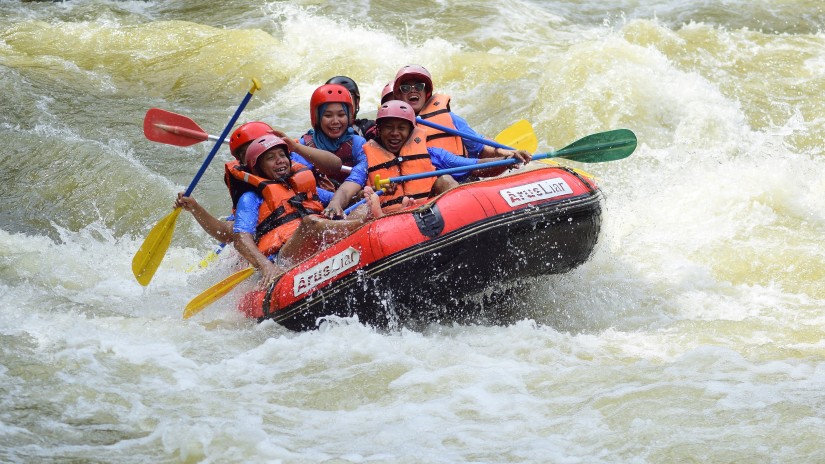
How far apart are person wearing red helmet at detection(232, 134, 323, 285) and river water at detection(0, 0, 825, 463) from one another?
1.36 feet

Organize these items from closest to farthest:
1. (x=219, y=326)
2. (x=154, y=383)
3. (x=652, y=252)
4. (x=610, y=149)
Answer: (x=154, y=383) → (x=219, y=326) → (x=610, y=149) → (x=652, y=252)

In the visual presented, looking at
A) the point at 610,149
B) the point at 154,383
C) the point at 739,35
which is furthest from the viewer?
the point at 739,35

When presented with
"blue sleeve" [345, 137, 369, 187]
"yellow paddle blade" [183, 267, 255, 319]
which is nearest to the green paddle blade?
"blue sleeve" [345, 137, 369, 187]

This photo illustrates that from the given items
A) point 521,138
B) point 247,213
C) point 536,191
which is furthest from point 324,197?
point 521,138

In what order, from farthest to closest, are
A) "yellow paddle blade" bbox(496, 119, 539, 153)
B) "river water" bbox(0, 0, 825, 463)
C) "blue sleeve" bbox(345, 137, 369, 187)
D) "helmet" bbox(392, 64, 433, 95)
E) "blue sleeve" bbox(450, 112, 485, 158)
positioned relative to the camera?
"yellow paddle blade" bbox(496, 119, 539, 153)
"blue sleeve" bbox(450, 112, 485, 158)
"helmet" bbox(392, 64, 433, 95)
"blue sleeve" bbox(345, 137, 369, 187)
"river water" bbox(0, 0, 825, 463)

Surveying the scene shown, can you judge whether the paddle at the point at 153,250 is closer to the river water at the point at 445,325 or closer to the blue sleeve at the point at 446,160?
the river water at the point at 445,325

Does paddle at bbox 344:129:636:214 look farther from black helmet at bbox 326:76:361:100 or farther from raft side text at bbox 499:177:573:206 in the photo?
black helmet at bbox 326:76:361:100

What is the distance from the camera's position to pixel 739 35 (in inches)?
460

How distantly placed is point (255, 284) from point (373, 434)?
1972 mm

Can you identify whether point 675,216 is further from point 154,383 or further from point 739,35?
point 739,35

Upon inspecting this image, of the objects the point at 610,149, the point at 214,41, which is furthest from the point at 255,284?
the point at 214,41

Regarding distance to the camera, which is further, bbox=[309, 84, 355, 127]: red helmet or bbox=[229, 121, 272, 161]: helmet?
bbox=[309, 84, 355, 127]: red helmet

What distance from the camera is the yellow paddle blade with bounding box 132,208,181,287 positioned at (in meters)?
5.93

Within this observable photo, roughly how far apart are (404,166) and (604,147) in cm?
124
